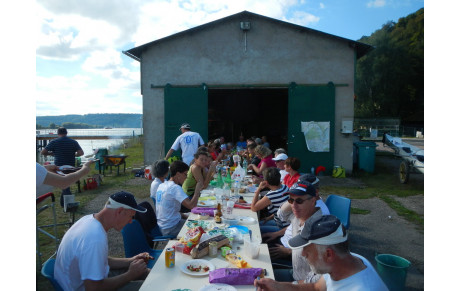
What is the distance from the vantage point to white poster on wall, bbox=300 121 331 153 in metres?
11.1

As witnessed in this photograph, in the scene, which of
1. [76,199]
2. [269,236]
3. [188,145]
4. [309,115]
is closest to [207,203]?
[269,236]

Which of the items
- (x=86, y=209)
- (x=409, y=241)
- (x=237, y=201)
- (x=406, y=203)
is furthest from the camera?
(x=406, y=203)

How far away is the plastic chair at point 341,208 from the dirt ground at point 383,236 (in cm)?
106

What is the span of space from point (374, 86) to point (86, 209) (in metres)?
39.0

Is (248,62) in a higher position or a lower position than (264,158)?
higher

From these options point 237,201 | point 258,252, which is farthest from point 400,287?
point 237,201

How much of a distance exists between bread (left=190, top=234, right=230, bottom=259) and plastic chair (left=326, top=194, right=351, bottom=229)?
2.00 m

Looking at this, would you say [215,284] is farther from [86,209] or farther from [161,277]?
[86,209]

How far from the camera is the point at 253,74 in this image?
36.6 feet

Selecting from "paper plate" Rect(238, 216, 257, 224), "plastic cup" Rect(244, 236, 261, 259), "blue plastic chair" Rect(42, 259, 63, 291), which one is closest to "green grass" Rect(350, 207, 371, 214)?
"paper plate" Rect(238, 216, 257, 224)

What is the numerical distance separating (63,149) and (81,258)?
600cm

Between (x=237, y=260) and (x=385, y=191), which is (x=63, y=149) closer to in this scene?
(x=237, y=260)

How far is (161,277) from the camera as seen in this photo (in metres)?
2.36

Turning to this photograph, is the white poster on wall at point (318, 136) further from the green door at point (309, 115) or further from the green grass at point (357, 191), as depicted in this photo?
the green grass at point (357, 191)
